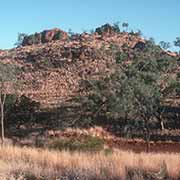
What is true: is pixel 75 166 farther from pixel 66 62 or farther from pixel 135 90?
pixel 66 62

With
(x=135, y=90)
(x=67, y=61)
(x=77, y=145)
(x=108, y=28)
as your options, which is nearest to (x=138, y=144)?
Result: (x=135, y=90)

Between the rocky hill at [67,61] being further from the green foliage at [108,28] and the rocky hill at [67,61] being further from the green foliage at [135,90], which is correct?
the green foliage at [135,90]

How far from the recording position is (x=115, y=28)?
126m

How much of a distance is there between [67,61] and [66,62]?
0.47 meters

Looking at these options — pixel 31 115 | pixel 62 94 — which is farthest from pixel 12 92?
pixel 62 94

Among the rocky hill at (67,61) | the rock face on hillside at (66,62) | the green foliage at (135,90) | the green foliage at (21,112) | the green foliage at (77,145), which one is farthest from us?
the rocky hill at (67,61)

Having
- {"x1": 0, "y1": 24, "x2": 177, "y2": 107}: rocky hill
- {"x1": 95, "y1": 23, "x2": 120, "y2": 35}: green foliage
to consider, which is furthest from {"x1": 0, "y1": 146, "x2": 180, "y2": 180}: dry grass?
{"x1": 95, "y1": 23, "x2": 120, "y2": 35}: green foliage

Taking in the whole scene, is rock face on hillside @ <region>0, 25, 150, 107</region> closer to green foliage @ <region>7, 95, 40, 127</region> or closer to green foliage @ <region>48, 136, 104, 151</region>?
green foliage @ <region>7, 95, 40, 127</region>

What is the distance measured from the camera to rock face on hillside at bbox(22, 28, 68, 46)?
132 metres

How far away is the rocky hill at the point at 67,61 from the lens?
84312 mm

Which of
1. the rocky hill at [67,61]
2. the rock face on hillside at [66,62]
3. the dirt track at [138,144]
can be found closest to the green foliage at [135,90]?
the dirt track at [138,144]

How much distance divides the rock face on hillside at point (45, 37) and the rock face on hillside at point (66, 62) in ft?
20.1

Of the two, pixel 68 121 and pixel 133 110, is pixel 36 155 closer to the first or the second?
pixel 133 110

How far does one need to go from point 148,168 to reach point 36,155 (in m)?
5.17
